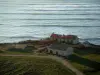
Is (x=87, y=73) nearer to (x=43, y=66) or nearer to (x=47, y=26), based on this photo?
(x=43, y=66)

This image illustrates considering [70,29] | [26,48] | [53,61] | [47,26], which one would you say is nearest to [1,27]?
[47,26]

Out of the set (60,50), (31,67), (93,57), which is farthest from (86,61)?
(31,67)

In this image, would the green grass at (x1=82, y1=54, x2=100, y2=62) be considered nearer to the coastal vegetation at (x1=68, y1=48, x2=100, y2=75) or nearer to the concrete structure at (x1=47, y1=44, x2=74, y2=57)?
the coastal vegetation at (x1=68, y1=48, x2=100, y2=75)

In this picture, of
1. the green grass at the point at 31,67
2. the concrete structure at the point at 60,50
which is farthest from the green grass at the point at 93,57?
the green grass at the point at 31,67

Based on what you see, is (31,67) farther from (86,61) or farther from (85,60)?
(85,60)

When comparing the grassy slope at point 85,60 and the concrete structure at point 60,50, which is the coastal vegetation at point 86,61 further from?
the concrete structure at point 60,50

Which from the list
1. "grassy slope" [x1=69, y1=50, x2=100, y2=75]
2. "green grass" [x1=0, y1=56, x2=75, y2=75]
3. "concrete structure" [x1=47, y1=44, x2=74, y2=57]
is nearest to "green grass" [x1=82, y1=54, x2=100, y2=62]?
"grassy slope" [x1=69, y1=50, x2=100, y2=75]

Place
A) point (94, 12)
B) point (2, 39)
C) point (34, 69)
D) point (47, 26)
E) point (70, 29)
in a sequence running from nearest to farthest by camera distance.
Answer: point (34, 69), point (2, 39), point (70, 29), point (47, 26), point (94, 12)
